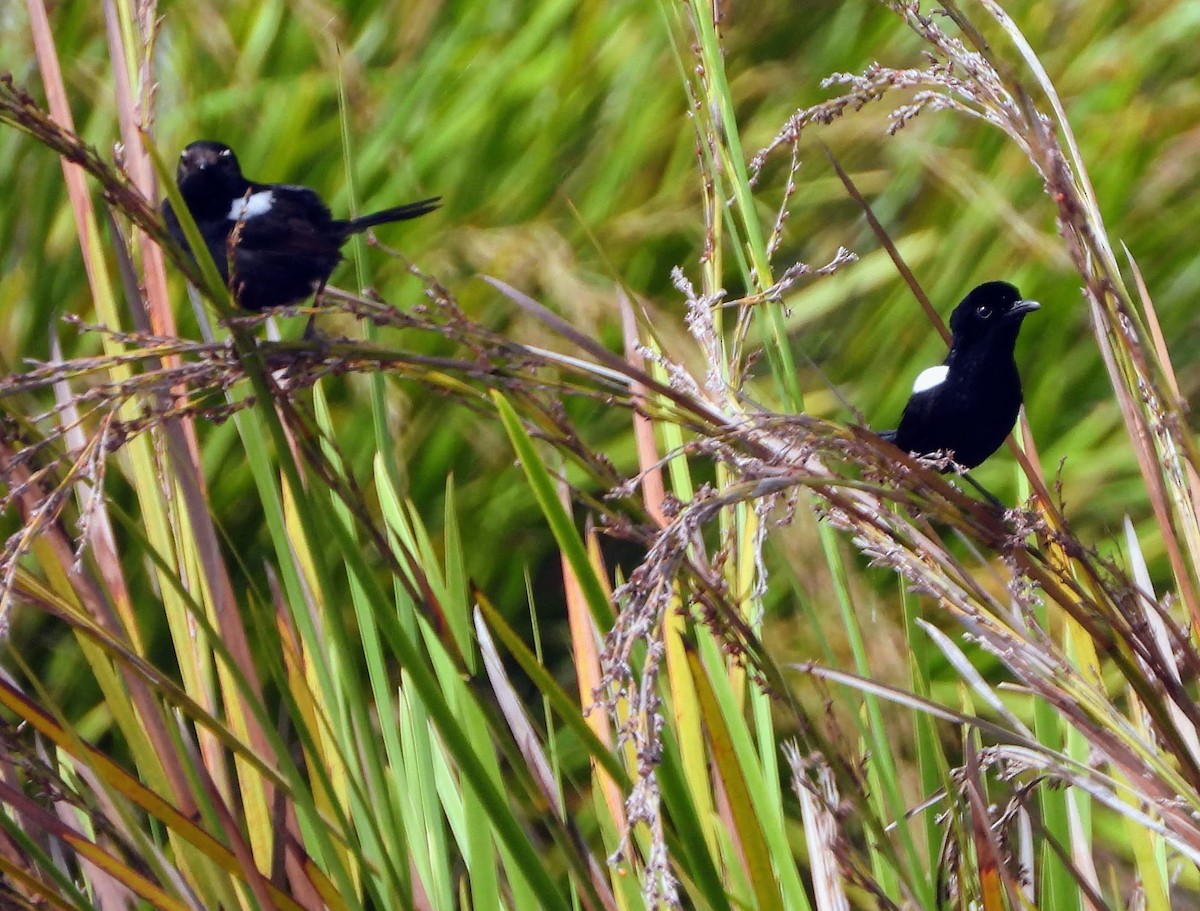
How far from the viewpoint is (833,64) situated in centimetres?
215

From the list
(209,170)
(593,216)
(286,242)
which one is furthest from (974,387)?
(209,170)

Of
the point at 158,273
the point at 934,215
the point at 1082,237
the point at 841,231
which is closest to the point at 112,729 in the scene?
the point at 158,273

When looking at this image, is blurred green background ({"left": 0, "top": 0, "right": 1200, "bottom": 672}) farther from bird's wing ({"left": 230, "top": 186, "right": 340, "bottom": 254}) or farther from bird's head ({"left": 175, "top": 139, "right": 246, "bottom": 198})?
bird's wing ({"left": 230, "top": 186, "right": 340, "bottom": 254})

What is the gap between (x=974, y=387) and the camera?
5.04 feet

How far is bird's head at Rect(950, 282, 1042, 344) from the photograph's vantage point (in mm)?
1545

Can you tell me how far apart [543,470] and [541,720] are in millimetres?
1614

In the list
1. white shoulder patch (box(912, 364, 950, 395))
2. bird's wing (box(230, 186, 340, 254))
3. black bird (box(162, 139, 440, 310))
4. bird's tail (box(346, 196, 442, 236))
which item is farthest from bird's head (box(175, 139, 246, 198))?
white shoulder patch (box(912, 364, 950, 395))

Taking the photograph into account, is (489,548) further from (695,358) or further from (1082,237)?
(1082,237)

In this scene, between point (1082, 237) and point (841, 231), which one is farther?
point (841, 231)

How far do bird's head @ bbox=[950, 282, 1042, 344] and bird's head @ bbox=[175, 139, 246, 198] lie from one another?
106 centimetres

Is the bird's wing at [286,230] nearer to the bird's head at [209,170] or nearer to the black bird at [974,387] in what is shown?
the bird's head at [209,170]

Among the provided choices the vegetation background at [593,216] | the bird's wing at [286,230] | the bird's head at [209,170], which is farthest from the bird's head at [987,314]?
the bird's head at [209,170]

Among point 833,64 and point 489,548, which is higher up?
point 833,64

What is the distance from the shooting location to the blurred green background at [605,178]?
1.95 metres
